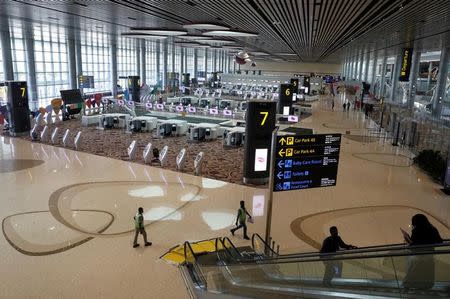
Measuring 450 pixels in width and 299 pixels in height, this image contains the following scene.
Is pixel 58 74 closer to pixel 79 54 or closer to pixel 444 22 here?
pixel 79 54

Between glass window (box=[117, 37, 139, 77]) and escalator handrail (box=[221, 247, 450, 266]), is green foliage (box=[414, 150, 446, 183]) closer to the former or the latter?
escalator handrail (box=[221, 247, 450, 266])

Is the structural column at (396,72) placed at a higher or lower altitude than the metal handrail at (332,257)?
higher

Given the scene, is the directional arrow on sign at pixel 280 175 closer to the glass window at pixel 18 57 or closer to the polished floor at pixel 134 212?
the polished floor at pixel 134 212

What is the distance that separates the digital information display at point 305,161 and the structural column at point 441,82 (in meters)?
22.3

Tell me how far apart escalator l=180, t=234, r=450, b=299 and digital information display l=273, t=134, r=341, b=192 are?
59.9 inches

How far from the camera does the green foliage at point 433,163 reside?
15.6m

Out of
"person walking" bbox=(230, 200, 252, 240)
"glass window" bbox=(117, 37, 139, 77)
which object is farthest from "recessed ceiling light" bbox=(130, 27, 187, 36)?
"glass window" bbox=(117, 37, 139, 77)

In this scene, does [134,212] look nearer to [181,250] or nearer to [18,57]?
[181,250]

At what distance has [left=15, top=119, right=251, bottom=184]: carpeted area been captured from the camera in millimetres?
→ 16156

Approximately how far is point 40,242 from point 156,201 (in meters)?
3.79

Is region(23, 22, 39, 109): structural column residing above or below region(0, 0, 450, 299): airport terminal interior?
above

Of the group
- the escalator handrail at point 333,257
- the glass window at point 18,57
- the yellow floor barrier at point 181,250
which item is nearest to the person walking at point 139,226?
the yellow floor barrier at point 181,250

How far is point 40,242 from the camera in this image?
30.6 feet

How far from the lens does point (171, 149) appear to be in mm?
20031
